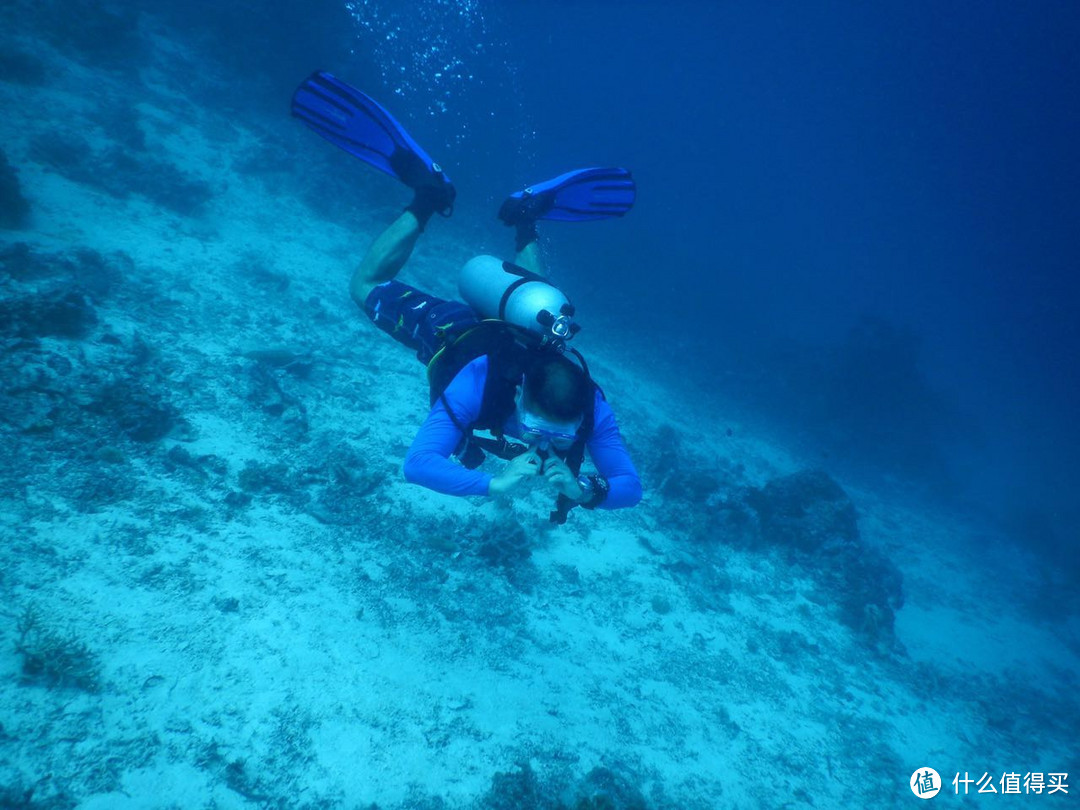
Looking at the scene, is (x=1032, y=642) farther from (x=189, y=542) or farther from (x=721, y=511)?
(x=189, y=542)

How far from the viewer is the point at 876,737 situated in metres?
6.36

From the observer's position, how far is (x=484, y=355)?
4.12 metres

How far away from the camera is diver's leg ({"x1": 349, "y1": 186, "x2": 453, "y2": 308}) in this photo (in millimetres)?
5992

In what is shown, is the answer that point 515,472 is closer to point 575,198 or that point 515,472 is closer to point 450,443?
point 450,443

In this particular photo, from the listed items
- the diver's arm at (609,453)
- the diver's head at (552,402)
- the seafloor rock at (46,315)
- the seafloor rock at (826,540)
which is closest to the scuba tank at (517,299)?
the diver's head at (552,402)

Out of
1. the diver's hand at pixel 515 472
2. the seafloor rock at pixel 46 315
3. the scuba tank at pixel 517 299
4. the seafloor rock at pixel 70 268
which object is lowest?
the seafloor rock at pixel 46 315

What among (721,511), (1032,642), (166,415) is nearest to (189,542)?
(166,415)

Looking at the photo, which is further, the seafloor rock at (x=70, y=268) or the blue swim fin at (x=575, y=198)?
the blue swim fin at (x=575, y=198)

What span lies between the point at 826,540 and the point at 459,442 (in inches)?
334

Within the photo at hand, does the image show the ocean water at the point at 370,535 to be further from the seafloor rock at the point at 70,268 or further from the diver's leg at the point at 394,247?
the diver's leg at the point at 394,247

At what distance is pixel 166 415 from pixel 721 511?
29.1 feet

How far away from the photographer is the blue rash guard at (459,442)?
11.8ft

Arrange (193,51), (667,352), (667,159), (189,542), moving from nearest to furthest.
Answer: (189,542), (193,51), (667,352), (667,159)

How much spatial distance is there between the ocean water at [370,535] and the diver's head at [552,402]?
110 inches
